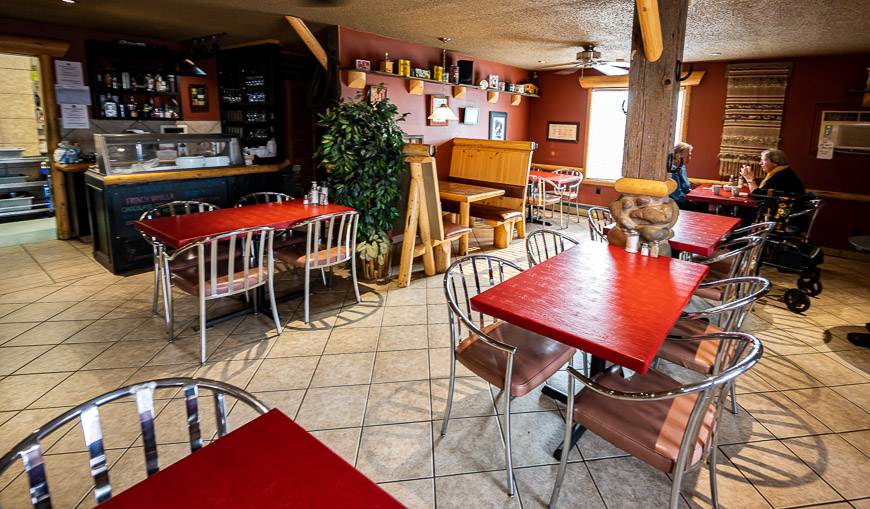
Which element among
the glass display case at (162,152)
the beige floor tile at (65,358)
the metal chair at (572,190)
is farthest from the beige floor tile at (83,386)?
the metal chair at (572,190)

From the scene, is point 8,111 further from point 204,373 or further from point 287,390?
point 287,390

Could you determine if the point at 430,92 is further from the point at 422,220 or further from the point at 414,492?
the point at 414,492

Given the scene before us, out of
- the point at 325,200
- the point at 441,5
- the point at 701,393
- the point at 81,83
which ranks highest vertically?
the point at 441,5

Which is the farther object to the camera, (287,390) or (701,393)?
(287,390)

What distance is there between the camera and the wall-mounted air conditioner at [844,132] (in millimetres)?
5805

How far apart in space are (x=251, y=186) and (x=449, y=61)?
333 cm

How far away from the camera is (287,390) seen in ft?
9.21

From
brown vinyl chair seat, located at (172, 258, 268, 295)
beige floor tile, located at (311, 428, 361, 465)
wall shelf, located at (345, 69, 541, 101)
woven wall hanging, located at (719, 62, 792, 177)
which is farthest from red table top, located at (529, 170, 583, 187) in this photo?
beige floor tile, located at (311, 428, 361, 465)

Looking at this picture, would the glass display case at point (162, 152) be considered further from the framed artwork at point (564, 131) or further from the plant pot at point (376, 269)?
the framed artwork at point (564, 131)

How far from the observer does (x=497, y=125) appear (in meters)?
8.14

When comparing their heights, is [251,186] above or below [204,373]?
above

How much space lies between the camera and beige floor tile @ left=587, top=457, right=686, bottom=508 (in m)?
2.02

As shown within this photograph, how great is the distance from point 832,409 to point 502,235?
375 centimetres

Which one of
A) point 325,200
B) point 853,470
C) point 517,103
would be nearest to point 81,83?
point 325,200
